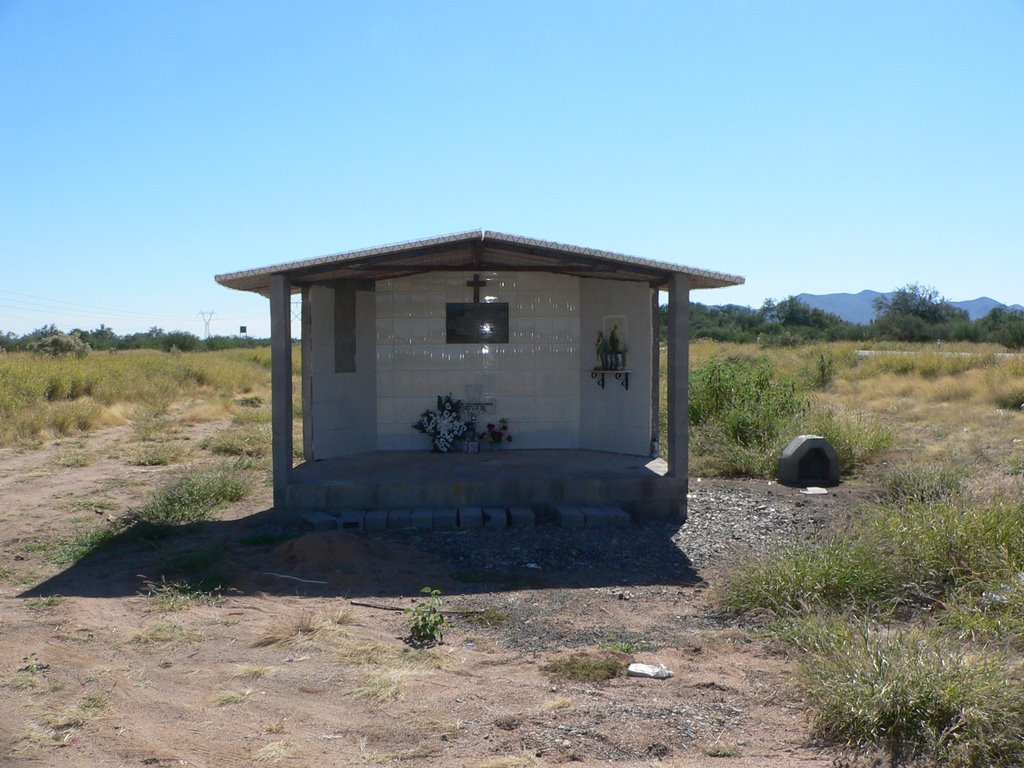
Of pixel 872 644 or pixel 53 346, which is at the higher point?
pixel 53 346

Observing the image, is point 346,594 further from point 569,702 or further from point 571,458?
point 571,458

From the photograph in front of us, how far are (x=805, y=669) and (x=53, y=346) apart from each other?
34388 mm

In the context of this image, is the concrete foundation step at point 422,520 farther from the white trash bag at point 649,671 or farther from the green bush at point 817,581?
the white trash bag at point 649,671

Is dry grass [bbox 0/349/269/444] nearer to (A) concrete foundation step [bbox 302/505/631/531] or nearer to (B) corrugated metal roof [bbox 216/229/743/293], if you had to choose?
(B) corrugated metal roof [bbox 216/229/743/293]

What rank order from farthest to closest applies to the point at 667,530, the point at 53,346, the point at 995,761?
the point at 53,346 → the point at 667,530 → the point at 995,761

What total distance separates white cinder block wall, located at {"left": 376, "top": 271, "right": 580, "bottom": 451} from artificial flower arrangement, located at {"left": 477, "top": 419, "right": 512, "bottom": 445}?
7cm

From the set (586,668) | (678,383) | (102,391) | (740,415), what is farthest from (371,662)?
(102,391)

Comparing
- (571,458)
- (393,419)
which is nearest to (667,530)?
(571,458)

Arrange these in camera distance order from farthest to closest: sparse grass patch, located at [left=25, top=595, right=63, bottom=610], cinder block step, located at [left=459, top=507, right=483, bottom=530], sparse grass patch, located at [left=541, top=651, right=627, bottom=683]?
cinder block step, located at [left=459, top=507, right=483, bottom=530], sparse grass patch, located at [left=25, top=595, right=63, bottom=610], sparse grass patch, located at [left=541, top=651, right=627, bottom=683]

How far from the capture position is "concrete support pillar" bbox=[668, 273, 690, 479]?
955 centimetres

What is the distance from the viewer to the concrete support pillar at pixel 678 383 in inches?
376

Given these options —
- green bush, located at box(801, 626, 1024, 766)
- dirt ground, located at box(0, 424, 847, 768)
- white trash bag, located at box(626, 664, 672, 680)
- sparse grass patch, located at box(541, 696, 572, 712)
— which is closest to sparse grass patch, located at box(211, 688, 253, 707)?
dirt ground, located at box(0, 424, 847, 768)

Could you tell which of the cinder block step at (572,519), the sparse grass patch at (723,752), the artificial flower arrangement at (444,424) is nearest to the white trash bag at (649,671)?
the sparse grass patch at (723,752)

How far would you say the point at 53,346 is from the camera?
3375 cm
